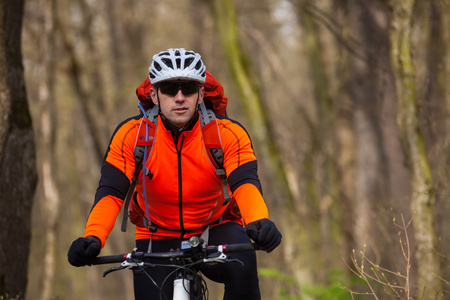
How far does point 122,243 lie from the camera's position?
2134 cm

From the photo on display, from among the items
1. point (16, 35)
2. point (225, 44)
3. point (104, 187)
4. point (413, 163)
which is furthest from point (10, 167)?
point (225, 44)

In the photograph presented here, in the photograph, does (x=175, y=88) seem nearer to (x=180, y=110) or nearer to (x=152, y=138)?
(x=180, y=110)

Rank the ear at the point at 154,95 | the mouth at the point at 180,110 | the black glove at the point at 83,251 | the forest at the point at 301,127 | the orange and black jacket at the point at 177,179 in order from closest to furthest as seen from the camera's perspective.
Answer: the black glove at the point at 83,251, the orange and black jacket at the point at 177,179, the mouth at the point at 180,110, the ear at the point at 154,95, the forest at the point at 301,127

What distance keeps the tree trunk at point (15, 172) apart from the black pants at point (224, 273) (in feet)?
7.02

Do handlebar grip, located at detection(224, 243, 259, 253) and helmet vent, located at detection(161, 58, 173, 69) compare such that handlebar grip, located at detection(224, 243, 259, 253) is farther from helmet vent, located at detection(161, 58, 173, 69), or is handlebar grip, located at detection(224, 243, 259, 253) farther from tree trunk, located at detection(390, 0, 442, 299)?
tree trunk, located at detection(390, 0, 442, 299)

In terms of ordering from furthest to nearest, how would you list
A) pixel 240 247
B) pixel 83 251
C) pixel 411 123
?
pixel 411 123 < pixel 83 251 < pixel 240 247

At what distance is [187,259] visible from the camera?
4055 millimetres

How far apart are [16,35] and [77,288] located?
Answer: 19.4 m

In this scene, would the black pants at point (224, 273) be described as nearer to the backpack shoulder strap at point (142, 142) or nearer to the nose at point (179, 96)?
the backpack shoulder strap at point (142, 142)

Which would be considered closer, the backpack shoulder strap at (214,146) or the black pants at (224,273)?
the black pants at (224,273)

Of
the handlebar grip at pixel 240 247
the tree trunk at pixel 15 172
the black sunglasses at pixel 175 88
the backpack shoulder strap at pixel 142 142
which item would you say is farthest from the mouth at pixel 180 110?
the tree trunk at pixel 15 172

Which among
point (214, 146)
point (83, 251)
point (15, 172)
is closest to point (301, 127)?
point (15, 172)

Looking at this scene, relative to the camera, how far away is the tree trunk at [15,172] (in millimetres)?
6320

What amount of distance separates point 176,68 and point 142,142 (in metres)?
0.54
